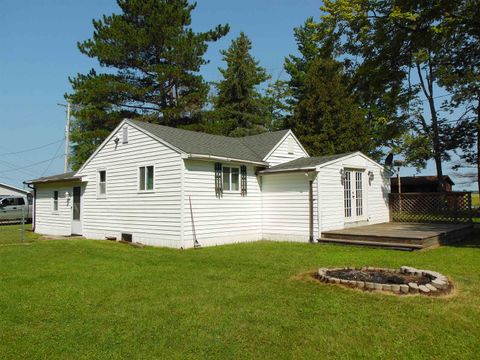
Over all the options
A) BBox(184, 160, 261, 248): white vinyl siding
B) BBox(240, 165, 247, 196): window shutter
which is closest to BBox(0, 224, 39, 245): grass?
BBox(184, 160, 261, 248): white vinyl siding

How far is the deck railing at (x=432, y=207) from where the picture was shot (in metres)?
15.7

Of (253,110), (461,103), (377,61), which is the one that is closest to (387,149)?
(461,103)

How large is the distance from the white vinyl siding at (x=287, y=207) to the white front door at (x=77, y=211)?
8.47 meters

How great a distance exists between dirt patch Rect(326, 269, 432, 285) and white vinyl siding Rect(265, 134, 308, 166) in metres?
8.47

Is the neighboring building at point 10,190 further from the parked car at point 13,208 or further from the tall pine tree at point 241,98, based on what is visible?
the tall pine tree at point 241,98

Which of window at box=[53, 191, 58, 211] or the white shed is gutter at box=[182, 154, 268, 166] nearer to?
the white shed

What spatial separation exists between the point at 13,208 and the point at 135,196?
1650cm

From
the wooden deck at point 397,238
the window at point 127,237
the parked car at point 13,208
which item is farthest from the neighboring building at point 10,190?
the wooden deck at point 397,238

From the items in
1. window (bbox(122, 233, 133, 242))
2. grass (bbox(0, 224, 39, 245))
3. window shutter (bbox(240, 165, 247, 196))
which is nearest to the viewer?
window shutter (bbox(240, 165, 247, 196))

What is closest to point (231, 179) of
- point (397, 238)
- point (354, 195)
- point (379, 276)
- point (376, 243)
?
point (354, 195)

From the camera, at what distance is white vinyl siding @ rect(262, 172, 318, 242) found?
13.3 metres

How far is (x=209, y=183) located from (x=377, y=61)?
290 inches

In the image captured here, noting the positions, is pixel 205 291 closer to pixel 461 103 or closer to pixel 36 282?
pixel 36 282

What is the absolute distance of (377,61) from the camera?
44.5ft
